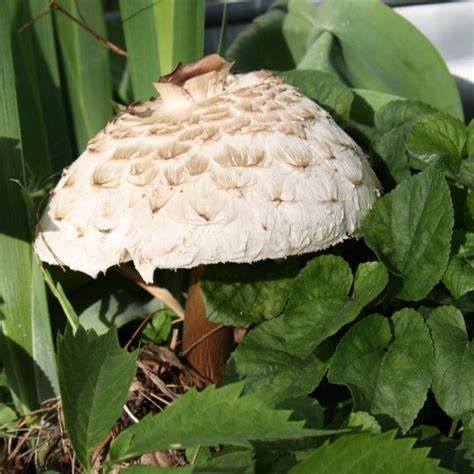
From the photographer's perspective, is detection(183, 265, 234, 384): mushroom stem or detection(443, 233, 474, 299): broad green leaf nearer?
detection(443, 233, 474, 299): broad green leaf

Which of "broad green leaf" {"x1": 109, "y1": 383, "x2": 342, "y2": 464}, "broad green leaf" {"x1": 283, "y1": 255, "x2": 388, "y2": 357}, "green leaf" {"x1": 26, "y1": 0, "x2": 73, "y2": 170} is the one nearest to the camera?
"broad green leaf" {"x1": 109, "y1": 383, "x2": 342, "y2": 464}

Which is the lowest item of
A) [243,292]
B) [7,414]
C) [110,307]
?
[7,414]

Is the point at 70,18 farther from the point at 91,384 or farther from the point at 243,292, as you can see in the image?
the point at 91,384

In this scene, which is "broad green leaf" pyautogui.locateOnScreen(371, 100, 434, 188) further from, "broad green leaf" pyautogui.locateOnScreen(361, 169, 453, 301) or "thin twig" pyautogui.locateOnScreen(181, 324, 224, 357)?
"thin twig" pyautogui.locateOnScreen(181, 324, 224, 357)

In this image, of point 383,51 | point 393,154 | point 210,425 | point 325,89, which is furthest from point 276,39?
point 210,425

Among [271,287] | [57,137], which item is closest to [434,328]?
[271,287]

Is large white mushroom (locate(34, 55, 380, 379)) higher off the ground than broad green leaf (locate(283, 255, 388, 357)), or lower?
higher

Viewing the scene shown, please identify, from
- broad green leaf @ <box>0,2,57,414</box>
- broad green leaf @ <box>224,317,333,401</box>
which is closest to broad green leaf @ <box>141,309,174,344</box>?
broad green leaf @ <box>0,2,57,414</box>
